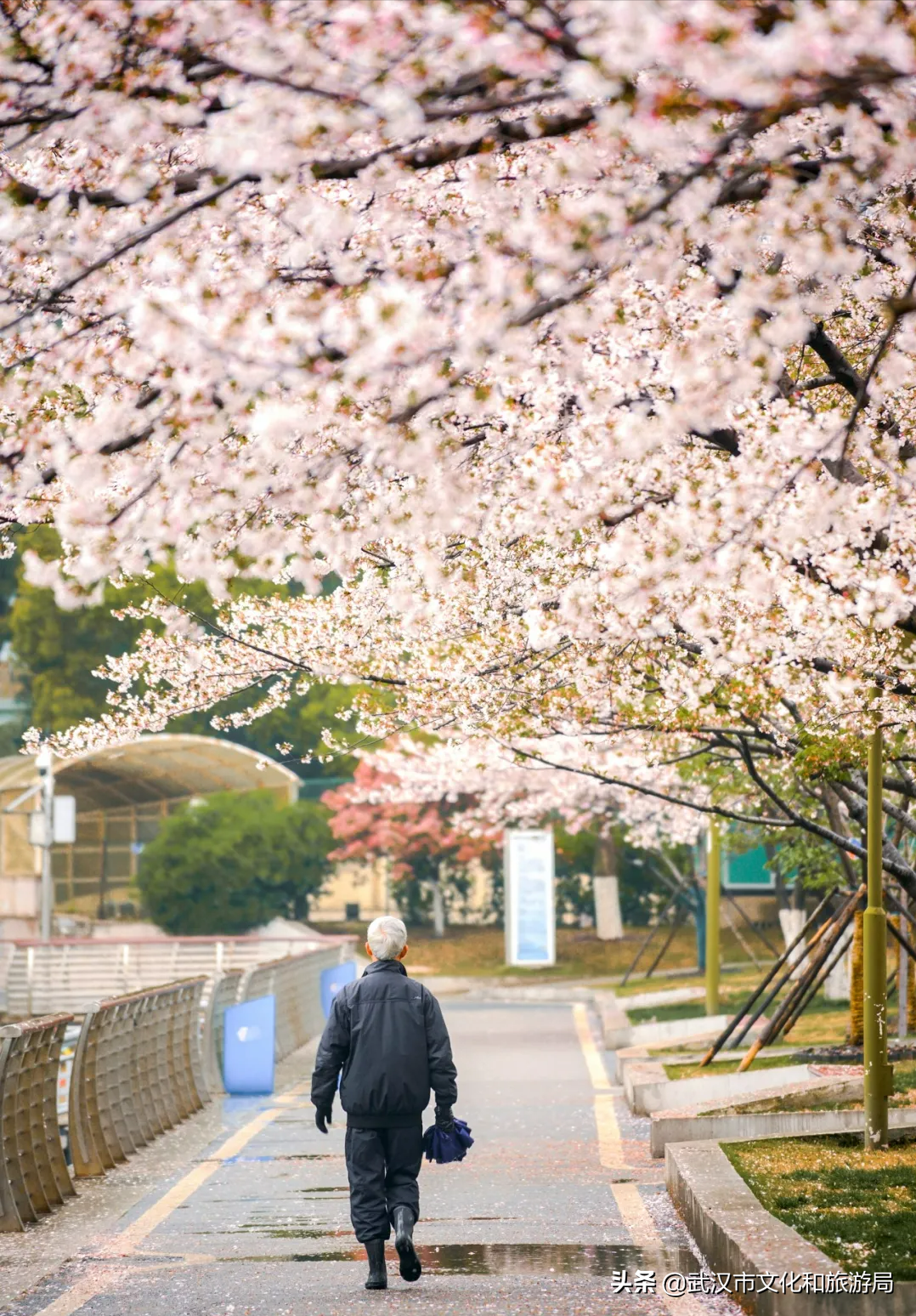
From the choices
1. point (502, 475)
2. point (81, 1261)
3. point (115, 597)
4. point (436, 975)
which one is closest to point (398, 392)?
point (502, 475)

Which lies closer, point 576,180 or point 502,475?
point 576,180

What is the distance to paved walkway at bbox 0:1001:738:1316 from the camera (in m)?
8.14

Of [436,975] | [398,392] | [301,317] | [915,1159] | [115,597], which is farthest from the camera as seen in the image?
[115,597]

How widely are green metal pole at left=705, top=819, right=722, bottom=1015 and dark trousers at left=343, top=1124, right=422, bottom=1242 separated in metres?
12.0

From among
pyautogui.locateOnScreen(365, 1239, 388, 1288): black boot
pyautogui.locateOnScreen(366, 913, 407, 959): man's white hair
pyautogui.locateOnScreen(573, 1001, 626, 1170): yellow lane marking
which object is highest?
pyautogui.locateOnScreen(366, 913, 407, 959): man's white hair

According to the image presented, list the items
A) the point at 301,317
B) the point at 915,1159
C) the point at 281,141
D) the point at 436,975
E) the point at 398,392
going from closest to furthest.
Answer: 1. the point at 281,141
2. the point at 301,317
3. the point at 398,392
4. the point at 915,1159
5. the point at 436,975

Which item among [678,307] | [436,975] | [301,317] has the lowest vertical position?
[436,975]

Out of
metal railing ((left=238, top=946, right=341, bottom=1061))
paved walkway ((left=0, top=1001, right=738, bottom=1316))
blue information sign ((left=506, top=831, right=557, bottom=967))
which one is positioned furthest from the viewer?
blue information sign ((left=506, top=831, right=557, bottom=967))

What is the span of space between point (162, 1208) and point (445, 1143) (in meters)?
2.78

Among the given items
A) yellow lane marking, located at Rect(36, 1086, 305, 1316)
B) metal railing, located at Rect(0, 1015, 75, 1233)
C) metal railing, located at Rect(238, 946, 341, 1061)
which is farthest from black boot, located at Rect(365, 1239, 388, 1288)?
metal railing, located at Rect(238, 946, 341, 1061)

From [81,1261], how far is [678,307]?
17.3ft

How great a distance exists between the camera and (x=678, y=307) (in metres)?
8.14

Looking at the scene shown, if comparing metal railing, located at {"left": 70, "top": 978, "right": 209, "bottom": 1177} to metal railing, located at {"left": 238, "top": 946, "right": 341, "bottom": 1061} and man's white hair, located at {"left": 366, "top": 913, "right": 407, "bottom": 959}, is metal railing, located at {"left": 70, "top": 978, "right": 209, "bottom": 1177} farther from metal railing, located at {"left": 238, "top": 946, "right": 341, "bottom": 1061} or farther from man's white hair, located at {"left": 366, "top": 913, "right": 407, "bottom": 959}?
man's white hair, located at {"left": 366, "top": 913, "right": 407, "bottom": 959}

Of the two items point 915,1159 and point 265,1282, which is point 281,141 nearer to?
point 265,1282
